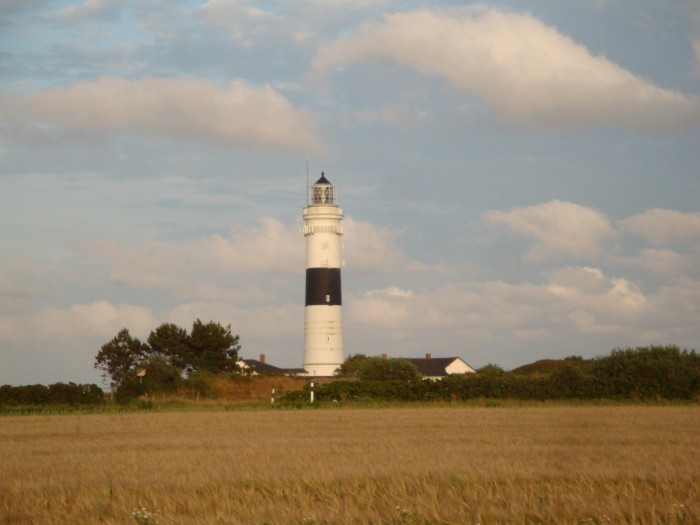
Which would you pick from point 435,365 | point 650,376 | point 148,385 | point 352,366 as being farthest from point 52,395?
point 435,365

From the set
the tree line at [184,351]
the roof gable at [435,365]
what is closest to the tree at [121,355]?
the tree line at [184,351]

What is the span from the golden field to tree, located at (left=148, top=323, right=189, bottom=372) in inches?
1606

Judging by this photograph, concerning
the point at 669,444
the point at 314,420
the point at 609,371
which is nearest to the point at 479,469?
the point at 669,444

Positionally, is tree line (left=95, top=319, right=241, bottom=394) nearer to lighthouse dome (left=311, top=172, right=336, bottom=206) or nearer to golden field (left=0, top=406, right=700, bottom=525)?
lighthouse dome (left=311, top=172, right=336, bottom=206)

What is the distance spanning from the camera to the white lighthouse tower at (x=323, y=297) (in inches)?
2467

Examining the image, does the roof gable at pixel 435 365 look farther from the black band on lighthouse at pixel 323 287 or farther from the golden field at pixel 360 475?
the golden field at pixel 360 475

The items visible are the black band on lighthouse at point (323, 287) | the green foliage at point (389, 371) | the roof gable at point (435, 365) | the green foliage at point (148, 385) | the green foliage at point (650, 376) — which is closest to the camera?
the green foliage at point (650, 376)

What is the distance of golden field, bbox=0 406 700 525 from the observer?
9.51 meters

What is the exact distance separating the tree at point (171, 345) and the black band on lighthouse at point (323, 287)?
8695mm

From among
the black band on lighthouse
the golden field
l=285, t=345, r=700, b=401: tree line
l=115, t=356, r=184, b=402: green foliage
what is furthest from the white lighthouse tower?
the golden field

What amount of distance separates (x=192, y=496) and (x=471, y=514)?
133 inches

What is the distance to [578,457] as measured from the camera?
14.7 meters

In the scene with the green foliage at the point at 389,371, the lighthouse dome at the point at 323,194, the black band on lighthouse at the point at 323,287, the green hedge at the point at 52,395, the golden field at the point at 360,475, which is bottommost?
the golden field at the point at 360,475

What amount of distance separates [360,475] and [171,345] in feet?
173
